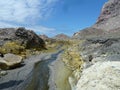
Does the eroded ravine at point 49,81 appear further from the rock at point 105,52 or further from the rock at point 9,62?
the rock at point 105,52

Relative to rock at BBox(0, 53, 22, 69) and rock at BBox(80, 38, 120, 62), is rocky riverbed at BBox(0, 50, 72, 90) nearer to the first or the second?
rock at BBox(0, 53, 22, 69)

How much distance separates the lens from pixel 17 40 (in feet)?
252

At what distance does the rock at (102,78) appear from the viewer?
1488cm

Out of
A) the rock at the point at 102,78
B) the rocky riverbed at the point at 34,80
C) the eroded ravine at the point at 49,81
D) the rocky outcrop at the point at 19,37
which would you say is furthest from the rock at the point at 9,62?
the rock at the point at 102,78

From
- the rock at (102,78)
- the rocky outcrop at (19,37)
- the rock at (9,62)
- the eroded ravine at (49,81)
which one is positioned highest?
the rocky outcrop at (19,37)

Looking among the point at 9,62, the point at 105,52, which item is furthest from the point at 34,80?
the point at 105,52

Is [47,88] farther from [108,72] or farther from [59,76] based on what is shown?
[108,72]

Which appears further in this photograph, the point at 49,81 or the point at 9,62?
the point at 9,62

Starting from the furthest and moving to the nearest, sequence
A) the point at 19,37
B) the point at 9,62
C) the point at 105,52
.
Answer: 1. the point at 19,37
2. the point at 9,62
3. the point at 105,52

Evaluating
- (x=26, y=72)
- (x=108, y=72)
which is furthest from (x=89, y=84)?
(x=26, y=72)

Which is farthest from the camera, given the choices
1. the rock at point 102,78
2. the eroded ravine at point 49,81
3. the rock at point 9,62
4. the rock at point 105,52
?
the rock at point 9,62

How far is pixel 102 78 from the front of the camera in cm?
1544

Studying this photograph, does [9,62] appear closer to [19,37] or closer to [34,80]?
[34,80]

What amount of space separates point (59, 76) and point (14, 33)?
1837 inches
